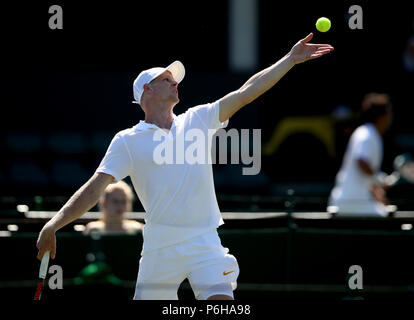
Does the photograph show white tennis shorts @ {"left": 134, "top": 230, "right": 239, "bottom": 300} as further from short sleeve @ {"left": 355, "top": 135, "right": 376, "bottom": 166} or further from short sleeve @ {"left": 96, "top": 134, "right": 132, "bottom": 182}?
short sleeve @ {"left": 355, "top": 135, "right": 376, "bottom": 166}

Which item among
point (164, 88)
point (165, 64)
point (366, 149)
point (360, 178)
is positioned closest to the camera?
point (164, 88)

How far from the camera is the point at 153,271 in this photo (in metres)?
5.56

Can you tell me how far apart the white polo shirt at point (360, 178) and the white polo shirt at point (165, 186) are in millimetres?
3796

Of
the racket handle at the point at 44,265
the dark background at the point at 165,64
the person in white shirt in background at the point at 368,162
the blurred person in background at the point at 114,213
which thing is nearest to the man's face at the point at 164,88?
the racket handle at the point at 44,265

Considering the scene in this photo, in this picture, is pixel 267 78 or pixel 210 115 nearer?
pixel 267 78

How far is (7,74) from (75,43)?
1.29 m

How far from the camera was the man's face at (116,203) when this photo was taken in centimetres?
767

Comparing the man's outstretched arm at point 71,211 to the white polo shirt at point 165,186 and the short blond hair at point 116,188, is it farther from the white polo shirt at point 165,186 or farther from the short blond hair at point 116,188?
the short blond hair at point 116,188

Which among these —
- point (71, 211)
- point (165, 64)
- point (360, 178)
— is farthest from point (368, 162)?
point (165, 64)

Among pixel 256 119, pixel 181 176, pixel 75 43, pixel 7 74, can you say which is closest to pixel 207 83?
pixel 256 119

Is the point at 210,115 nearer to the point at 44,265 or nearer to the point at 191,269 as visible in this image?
the point at 191,269

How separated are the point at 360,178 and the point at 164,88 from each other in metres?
4.06

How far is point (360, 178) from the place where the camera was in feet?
30.5

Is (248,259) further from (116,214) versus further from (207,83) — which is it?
(207,83)
